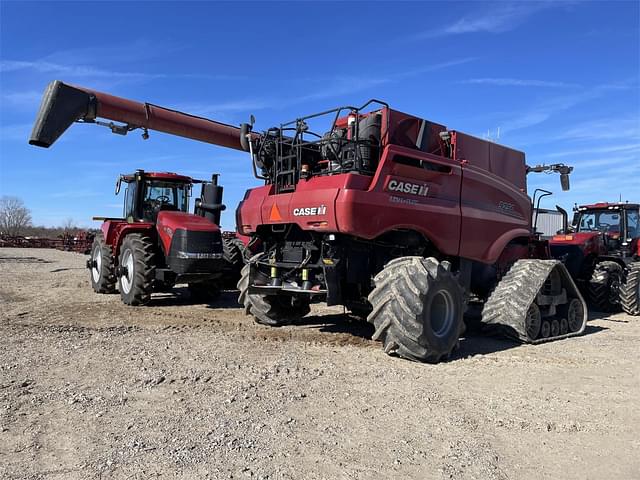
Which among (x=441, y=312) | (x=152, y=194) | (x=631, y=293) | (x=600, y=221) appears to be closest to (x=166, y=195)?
(x=152, y=194)

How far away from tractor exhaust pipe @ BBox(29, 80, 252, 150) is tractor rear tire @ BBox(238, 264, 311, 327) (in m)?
3.05

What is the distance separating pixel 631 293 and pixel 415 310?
8254 millimetres

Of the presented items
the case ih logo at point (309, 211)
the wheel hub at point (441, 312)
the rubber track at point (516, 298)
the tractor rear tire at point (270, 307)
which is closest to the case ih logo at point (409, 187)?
the case ih logo at point (309, 211)

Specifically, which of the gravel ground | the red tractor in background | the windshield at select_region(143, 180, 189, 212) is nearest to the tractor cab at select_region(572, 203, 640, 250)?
the gravel ground

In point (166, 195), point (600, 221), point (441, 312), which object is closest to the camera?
point (441, 312)

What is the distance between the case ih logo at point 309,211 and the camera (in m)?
6.42

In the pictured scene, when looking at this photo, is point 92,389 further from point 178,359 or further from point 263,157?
point 263,157

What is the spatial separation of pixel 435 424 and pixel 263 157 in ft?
16.5

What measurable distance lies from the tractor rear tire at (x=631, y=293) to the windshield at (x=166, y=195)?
1007 cm

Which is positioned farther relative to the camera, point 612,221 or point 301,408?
point 612,221

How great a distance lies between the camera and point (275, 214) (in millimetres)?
7406

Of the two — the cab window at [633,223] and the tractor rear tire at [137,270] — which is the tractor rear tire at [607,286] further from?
the tractor rear tire at [137,270]

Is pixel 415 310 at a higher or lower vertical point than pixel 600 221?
lower

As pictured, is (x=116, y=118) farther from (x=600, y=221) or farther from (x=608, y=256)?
(x=600, y=221)
